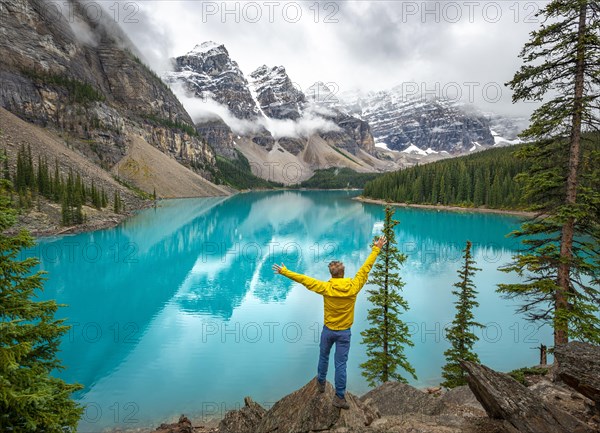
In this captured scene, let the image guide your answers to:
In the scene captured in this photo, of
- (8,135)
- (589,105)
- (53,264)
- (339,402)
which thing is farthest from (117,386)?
(8,135)

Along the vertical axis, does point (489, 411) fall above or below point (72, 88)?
below

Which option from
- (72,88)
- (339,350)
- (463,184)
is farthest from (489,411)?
(72,88)

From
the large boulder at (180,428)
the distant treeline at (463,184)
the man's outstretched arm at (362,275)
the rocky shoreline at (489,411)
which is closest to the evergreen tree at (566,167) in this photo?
the rocky shoreline at (489,411)

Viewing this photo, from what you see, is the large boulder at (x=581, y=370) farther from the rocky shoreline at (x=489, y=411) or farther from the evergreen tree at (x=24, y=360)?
the evergreen tree at (x=24, y=360)

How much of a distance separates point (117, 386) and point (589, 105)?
23730 mm

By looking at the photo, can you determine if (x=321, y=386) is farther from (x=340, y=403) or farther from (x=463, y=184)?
(x=463, y=184)

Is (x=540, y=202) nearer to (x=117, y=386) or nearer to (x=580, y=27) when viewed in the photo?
(x=580, y=27)

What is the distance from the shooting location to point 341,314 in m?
7.16

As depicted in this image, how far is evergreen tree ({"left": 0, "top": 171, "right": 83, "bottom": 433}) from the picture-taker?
596 centimetres

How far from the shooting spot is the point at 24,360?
7332 millimetres

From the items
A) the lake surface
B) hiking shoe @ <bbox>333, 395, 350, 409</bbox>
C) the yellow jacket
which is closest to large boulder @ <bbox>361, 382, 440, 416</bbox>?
hiking shoe @ <bbox>333, 395, 350, 409</bbox>

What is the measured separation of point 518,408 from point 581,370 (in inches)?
64.1

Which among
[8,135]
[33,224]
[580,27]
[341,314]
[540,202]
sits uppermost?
[8,135]

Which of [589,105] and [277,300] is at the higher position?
[589,105]
